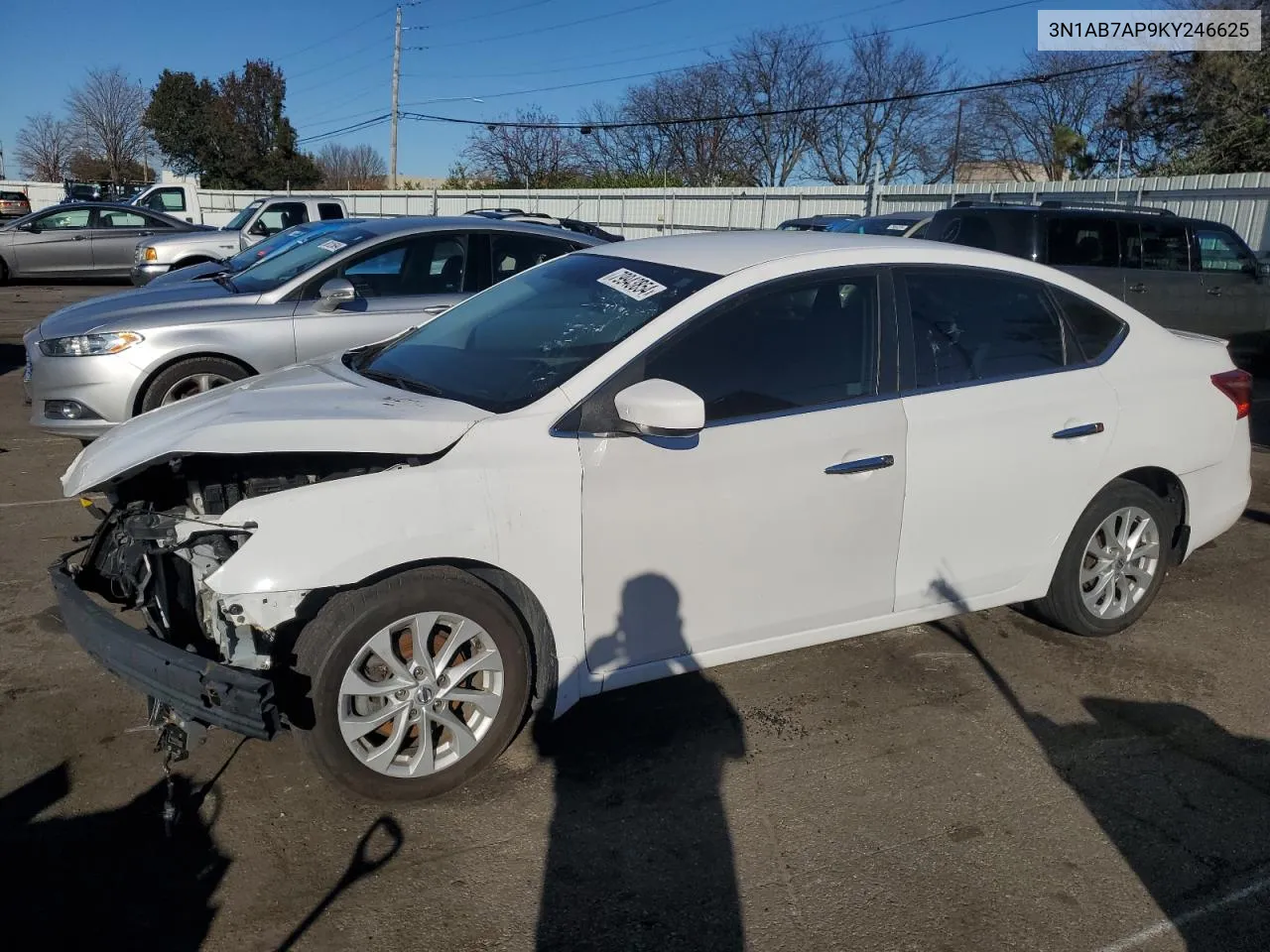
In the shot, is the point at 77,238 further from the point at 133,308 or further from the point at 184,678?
the point at 184,678

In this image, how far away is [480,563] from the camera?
10.8ft

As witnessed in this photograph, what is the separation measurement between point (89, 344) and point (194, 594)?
12.8 feet

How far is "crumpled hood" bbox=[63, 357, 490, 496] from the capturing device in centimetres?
326

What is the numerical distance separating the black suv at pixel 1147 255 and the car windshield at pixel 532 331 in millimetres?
7023

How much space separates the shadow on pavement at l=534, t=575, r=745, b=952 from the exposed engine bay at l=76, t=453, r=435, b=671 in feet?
3.39

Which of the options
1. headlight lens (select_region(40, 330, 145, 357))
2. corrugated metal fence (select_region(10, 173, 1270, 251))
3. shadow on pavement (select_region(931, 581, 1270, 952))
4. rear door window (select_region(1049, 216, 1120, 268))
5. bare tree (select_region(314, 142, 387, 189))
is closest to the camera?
shadow on pavement (select_region(931, 581, 1270, 952))

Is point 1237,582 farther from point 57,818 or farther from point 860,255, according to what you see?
point 57,818

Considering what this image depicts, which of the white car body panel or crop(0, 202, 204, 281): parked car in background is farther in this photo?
crop(0, 202, 204, 281): parked car in background

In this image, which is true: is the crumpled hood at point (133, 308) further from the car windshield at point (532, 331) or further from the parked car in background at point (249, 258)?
the car windshield at point (532, 331)

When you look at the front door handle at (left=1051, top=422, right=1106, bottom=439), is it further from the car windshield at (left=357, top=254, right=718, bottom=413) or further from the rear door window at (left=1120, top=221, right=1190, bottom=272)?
the rear door window at (left=1120, top=221, right=1190, bottom=272)

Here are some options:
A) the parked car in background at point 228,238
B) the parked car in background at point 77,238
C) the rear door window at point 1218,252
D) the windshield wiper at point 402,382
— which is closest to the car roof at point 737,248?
the windshield wiper at point 402,382

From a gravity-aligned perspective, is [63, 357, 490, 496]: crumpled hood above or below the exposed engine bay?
above

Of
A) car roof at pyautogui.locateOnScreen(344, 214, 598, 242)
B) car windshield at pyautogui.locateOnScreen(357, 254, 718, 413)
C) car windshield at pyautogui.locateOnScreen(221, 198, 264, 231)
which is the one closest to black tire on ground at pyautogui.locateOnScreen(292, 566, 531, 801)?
car windshield at pyautogui.locateOnScreen(357, 254, 718, 413)

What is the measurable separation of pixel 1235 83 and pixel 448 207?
2206 cm
